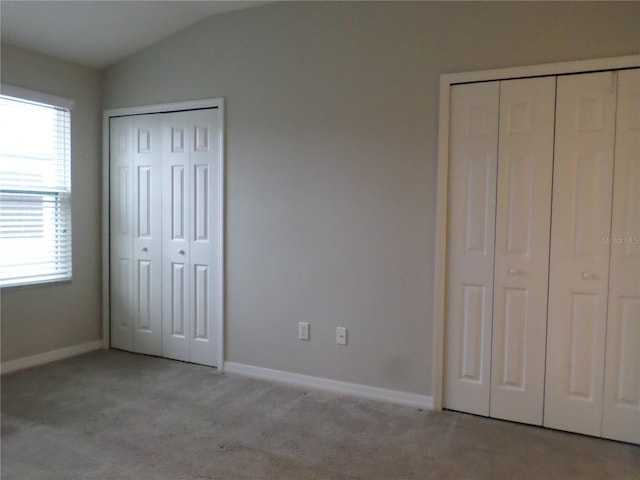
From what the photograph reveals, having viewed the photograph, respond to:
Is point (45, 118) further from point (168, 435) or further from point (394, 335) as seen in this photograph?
point (394, 335)

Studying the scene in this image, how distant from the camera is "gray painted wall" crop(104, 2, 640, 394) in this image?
2.83 metres

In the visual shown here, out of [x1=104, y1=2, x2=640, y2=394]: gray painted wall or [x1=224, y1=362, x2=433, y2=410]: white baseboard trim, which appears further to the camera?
[x1=224, y1=362, x2=433, y2=410]: white baseboard trim

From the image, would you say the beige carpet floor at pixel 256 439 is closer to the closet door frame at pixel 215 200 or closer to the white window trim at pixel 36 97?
the closet door frame at pixel 215 200

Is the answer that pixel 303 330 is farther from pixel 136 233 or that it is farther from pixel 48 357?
pixel 48 357

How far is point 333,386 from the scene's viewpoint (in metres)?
3.28

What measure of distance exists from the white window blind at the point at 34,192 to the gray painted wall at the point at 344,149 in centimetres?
110

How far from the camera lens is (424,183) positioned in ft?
9.79

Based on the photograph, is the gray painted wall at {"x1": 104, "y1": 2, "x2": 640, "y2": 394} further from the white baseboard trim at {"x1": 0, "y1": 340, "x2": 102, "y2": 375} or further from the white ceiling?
the white baseboard trim at {"x1": 0, "y1": 340, "x2": 102, "y2": 375}

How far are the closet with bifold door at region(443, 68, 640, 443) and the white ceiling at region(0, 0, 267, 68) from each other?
2029 mm

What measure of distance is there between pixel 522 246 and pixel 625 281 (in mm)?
547

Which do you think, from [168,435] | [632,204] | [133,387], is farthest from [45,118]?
[632,204]

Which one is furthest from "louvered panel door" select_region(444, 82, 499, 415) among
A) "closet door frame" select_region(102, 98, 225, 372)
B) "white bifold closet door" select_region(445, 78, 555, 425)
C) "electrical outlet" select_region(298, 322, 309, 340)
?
"closet door frame" select_region(102, 98, 225, 372)

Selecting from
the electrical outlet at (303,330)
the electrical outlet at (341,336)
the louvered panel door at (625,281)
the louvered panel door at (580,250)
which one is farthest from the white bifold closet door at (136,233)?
the louvered panel door at (625,281)

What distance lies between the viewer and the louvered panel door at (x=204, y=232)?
3.67 m
